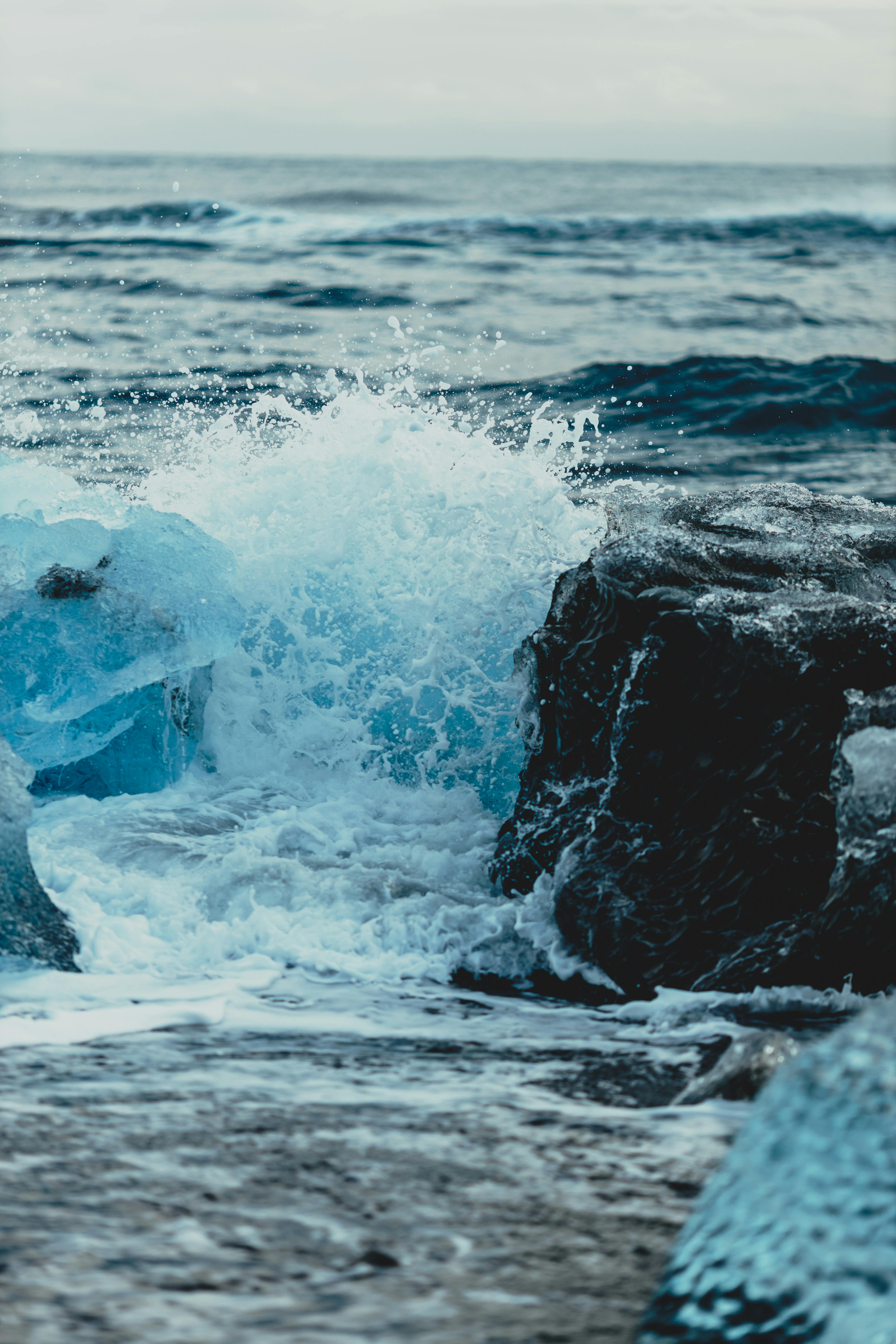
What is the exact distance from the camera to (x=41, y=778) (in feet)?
14.1

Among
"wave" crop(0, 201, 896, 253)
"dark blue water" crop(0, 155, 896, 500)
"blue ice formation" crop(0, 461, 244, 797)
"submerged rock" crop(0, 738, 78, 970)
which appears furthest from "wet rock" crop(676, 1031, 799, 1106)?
"wave" crop(0, 201, 896, 253)

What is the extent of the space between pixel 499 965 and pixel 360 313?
10827 mm

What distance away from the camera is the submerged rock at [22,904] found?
10.2 ft

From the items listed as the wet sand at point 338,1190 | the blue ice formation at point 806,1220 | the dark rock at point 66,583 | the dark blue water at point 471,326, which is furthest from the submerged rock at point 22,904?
the dark blue water at point 471,326

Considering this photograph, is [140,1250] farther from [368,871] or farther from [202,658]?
[202,658]

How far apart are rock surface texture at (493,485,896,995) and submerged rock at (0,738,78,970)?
142 centimetres

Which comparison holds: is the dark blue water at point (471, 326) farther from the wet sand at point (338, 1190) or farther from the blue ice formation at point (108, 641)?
the wet sand at point (338, 1190)

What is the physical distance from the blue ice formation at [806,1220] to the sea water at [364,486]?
1.26 metres

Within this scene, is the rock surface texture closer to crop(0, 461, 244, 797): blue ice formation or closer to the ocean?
the ocean

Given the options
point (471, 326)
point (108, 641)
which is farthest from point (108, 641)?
point (471, 326)

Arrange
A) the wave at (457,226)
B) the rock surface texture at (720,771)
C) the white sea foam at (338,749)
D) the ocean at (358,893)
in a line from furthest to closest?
1. the wave at (457,226)
2. the white sea foam at (338,749)
3. the rock surface texture at (720,771)
4. the ocean at (358,893)

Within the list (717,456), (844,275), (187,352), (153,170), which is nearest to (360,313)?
(187,352)

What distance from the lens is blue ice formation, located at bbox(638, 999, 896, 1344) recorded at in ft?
4.98

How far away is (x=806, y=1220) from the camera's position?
1.60 metres
